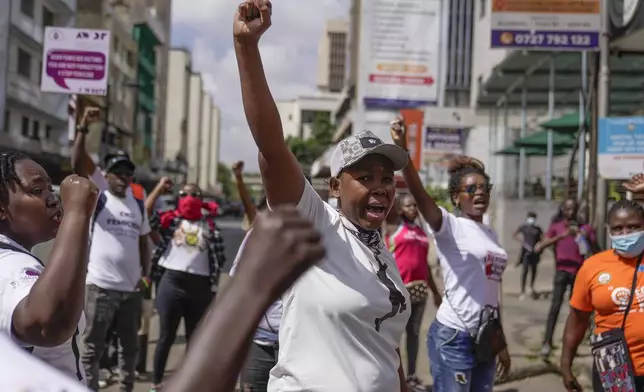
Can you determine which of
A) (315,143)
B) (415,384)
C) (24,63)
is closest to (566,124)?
(415,384)

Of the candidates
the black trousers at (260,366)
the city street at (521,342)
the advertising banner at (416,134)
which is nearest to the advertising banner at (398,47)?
the advertising banner at (416,134)

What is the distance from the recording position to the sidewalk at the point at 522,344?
7.43m

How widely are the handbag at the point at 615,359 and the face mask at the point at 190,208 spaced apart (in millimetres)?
3721

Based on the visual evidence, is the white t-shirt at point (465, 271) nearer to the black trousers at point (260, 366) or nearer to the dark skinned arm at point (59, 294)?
the black trousers at point (260, 366)

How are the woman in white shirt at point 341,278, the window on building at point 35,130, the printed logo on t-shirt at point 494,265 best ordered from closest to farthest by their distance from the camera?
the woman in white shirt at point 341,278
the printed logo on t-shirt at point 494,265
the window on building at point 35,130

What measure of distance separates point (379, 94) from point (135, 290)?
62.1ft

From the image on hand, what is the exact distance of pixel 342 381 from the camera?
2379 millimetres

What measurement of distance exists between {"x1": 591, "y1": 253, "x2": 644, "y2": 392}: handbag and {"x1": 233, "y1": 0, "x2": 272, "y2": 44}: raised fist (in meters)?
2.77

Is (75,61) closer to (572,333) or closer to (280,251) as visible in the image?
(572,333)

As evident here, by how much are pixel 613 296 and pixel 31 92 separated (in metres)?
33.0

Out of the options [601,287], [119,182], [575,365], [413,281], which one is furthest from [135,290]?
[575,365]

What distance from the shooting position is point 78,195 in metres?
1.87

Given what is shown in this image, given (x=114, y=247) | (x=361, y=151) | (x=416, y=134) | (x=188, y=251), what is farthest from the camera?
(x=416, y=134)

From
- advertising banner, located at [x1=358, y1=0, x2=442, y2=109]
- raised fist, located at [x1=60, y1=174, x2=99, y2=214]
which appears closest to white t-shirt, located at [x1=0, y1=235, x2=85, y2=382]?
raised fist, located at [x1=60, y1=174, x2=99, y2=214]
